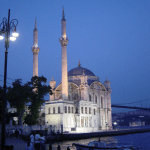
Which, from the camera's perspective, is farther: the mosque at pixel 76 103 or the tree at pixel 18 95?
the mosque at pixel 76 103

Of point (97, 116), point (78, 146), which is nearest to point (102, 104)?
point (97, 116)

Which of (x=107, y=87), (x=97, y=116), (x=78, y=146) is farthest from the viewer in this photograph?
(x=107, y=87)

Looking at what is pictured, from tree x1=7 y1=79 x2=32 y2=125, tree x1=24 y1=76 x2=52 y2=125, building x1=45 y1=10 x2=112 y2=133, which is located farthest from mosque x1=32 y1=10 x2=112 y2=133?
tree x1=7 y1=79 x2=32 y2=125

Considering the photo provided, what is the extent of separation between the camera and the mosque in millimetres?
53062

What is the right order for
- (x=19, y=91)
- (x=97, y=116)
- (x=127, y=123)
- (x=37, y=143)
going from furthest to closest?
(x=127, y=123) → (x=97, y=116) → (x=19, y=91) → (x=37, y=143)

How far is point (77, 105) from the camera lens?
55250mm

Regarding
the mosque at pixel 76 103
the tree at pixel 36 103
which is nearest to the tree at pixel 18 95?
the tree at pixel 36 103

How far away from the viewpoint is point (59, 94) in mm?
66688

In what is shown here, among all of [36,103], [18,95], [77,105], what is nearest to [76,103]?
[77,105]

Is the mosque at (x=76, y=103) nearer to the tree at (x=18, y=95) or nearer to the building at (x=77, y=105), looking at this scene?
the building at (x=77, y=105)

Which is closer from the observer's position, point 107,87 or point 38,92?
point 38,92

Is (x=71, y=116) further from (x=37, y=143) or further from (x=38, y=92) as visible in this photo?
(x=37, y=143)

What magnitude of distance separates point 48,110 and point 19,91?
16322mm

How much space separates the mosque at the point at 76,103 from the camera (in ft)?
174
